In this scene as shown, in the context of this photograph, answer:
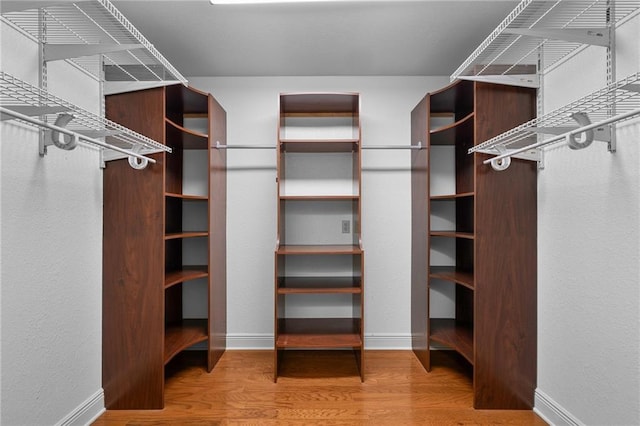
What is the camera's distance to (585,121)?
1.23 m

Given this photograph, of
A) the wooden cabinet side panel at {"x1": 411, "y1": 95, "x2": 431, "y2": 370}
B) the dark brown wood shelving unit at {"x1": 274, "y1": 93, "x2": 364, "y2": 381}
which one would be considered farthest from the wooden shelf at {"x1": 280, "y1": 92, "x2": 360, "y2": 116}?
the wooden cabinet side panel at {"x1": 411, "y1": 95, "x2": 431, "y2": 370}

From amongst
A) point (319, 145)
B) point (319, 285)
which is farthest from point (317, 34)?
point (319, 285)

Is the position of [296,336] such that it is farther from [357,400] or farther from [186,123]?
[186,123]

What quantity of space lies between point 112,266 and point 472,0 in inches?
92.1

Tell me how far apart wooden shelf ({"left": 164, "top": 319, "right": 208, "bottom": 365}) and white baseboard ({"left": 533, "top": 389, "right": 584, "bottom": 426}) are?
200cm

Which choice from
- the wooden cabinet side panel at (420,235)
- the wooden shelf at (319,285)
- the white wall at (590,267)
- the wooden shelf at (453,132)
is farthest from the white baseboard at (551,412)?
the wooden shelf at (453,132)

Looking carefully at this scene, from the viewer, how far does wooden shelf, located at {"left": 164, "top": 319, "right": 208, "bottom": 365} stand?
216 centimetres

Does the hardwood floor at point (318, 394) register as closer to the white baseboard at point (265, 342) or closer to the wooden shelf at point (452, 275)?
the white baseboard at point (265, 342)

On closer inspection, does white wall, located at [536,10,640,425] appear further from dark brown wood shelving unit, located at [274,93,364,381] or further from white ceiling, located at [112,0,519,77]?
dark brown wood shelving unit, located at [274,93,364,381]

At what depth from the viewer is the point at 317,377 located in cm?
233

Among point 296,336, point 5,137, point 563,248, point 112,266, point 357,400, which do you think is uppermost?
point 5,137

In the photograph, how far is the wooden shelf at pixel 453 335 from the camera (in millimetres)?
2166

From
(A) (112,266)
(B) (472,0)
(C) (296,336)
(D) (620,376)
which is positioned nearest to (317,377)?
(C) (296,336)

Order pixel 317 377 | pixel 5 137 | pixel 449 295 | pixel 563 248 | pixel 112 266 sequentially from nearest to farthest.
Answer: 1. pixel 5 137
2. pixel 563 248
3. pixel 112 266
4. pixel 317 377
5. pixel 449 295
